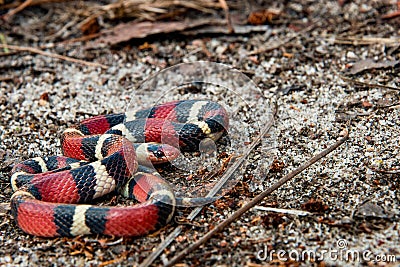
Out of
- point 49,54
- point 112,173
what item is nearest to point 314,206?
point 112,173

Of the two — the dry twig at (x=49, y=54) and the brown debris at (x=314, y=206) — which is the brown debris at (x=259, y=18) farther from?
the brown debris at (x=314, y=206)

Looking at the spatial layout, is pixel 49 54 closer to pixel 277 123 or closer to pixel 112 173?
pixel 112 173

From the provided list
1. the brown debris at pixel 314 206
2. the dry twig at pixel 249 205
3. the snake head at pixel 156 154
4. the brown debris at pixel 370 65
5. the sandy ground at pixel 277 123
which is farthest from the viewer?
the brown debris at pixel 370 65

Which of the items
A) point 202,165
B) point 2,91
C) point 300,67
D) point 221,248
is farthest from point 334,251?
point 2,91

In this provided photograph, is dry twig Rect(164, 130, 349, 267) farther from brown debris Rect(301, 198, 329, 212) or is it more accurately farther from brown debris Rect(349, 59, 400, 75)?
brown debris Rect(349, 59, 400, 75)

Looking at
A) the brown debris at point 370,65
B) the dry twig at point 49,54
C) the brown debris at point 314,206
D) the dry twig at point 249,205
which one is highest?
the dry twig at point 49,54

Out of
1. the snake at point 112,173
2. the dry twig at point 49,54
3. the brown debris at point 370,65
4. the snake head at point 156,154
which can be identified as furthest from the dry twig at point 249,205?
the dry twig at point 49,54

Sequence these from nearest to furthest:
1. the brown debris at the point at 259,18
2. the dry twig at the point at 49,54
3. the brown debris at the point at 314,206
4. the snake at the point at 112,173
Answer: the snake at the point at 112,173 < the brown debris at the point at 314,206 < the dry twig at the point at 49,54 < the brown debris at the point at 259,18
